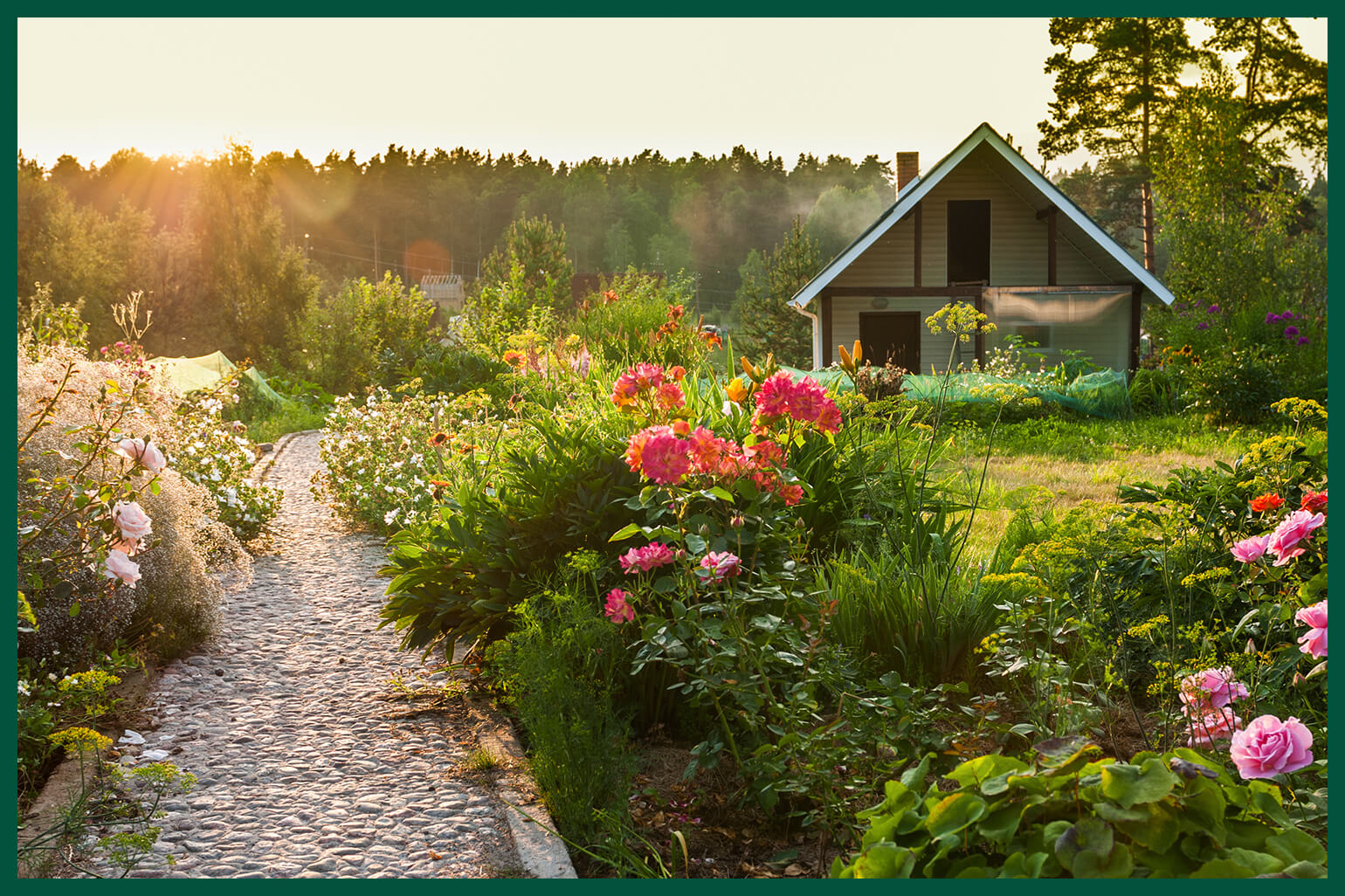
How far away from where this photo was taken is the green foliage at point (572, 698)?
2771 mm

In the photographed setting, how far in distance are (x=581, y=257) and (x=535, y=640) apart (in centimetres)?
5120

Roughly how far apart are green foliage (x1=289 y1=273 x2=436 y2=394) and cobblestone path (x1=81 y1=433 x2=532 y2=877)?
1456cm

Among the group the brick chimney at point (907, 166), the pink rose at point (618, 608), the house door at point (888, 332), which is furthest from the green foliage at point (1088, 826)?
the brick chimney at point (907, 166)

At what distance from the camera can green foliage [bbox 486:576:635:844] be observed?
277cm

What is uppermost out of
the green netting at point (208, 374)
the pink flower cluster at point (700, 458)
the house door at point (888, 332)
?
the house door at point (888, 332)

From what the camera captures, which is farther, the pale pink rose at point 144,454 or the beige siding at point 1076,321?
the beige siding at point 1076,321

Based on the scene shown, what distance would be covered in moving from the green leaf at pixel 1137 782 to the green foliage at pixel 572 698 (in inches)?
57.3

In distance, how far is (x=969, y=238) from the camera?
17.4 metres

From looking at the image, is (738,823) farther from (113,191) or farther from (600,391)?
(113,191)

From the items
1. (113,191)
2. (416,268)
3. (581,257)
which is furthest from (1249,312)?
(416,268)

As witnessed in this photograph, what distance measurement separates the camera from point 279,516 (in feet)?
29.0

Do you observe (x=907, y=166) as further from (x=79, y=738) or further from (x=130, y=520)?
(x=79, y=738)

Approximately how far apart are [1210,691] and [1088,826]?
1035 millimetres

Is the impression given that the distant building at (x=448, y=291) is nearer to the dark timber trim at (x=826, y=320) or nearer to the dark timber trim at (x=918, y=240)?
the dark timber trim at (x=826, y=320)
